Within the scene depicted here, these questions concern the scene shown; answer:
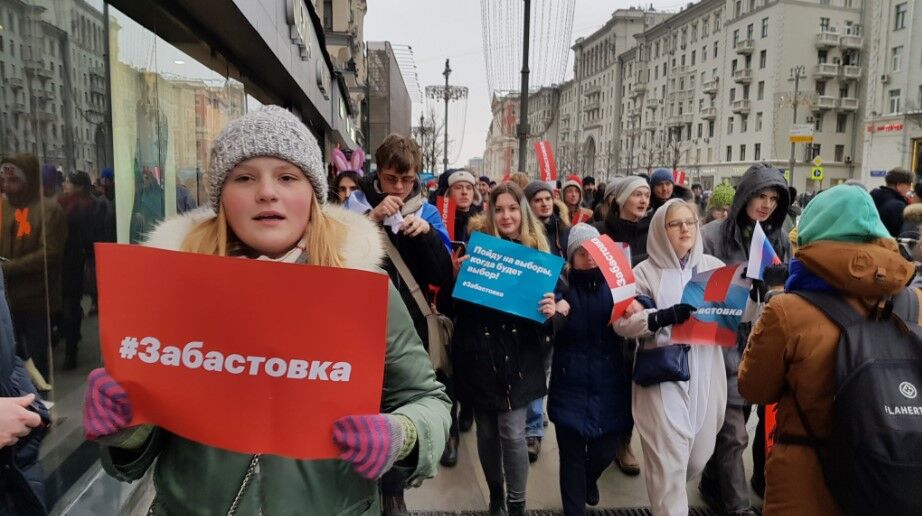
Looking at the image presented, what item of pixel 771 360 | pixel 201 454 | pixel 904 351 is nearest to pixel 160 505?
pixel 201 454

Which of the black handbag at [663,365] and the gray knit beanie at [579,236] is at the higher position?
the gray knit beanie at [579,236]

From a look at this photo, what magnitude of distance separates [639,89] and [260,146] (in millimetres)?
88052

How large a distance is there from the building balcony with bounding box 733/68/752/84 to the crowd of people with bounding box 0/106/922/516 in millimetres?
61522

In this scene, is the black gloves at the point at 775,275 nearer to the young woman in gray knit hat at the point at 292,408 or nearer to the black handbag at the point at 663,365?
the black handbag at the point at 663,365

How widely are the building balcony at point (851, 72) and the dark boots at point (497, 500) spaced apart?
6591 cm

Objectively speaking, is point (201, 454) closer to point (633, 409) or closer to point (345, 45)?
point (633, 409)

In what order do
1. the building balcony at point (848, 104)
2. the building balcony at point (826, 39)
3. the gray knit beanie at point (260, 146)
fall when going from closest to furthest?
the gray knit beanie at point (260, 146) → the building balcony at point (826, 39) → the building balcony at point (848, 104)

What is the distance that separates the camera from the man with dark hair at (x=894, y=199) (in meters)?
7.14

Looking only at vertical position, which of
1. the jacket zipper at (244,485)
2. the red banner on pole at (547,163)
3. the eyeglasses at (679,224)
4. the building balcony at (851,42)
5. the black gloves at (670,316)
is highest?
the building balcony at (851,42)

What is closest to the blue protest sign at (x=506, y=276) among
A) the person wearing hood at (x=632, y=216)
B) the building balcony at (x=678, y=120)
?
the person wearing hood at (x=632, y=216)

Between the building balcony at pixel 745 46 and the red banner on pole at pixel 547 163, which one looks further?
the building balcony at pixel 745 46

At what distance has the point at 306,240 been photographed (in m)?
1.56

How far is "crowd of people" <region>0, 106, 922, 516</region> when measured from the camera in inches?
56.8

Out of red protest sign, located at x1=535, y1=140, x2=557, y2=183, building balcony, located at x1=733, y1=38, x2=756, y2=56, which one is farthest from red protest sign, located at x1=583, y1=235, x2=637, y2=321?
building balcony, located at x1=733, y1=38, x2=756, y2=56
